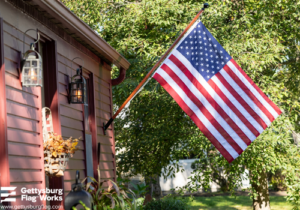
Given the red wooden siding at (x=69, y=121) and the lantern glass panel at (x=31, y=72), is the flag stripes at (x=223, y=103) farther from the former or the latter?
the lantern glass panel at (x=31, y=72)

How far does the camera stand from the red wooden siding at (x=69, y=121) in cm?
513

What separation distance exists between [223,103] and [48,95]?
8.59 feet

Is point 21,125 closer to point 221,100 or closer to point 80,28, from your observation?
point 80,28

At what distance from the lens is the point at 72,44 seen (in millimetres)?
5711

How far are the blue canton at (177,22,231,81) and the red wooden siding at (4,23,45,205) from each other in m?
2.55

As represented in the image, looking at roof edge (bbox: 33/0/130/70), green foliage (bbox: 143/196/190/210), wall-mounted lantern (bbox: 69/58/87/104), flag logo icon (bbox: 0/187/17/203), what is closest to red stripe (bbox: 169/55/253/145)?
roof edge (bbox: 33/0/130/70)

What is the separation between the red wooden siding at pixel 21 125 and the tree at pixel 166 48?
19.4ft

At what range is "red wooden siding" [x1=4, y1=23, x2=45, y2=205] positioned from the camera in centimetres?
370

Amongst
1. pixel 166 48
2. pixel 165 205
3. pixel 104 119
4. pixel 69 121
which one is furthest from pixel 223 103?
pixel 166 48

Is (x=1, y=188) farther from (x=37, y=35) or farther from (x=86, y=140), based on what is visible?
(x=86, y=140)

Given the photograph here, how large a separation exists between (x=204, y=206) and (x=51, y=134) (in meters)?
14.3

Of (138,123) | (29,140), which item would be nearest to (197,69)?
(29,140)

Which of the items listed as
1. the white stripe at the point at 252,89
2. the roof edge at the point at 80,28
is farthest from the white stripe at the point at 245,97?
the roof edge at the point at 80,28

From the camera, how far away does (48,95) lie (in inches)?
194
